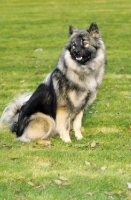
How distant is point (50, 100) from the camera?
29.2 ft

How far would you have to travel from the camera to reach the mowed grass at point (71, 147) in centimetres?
646

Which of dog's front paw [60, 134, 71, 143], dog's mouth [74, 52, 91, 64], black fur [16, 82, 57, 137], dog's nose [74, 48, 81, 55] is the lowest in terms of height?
dog's front paw [60, 134, 71, 143]

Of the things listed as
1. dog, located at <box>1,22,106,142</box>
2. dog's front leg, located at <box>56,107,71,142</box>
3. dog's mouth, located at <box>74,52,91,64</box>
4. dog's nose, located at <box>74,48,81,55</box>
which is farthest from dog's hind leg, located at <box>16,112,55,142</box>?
dog's nose, located at <box>74,48,81,55</box>

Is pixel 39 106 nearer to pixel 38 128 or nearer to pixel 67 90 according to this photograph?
pixel 38 128

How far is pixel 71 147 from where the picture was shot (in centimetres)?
851

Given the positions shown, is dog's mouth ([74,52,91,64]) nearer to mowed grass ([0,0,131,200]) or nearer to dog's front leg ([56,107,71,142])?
dog's front leg ([56,107,71,142])

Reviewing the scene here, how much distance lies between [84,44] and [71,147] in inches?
76.1

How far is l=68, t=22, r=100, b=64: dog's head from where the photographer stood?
8672mm

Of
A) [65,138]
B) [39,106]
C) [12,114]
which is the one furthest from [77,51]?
[12,114]

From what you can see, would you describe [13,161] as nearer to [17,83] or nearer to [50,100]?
[50,100]

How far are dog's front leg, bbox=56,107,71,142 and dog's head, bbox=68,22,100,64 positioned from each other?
1008mm

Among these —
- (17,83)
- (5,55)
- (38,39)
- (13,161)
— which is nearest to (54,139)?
(13,161)

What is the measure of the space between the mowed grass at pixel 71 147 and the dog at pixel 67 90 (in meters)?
0.30

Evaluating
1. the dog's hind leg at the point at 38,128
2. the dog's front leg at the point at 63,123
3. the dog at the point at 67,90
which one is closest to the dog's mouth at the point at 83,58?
the dog at the point at 67,90
